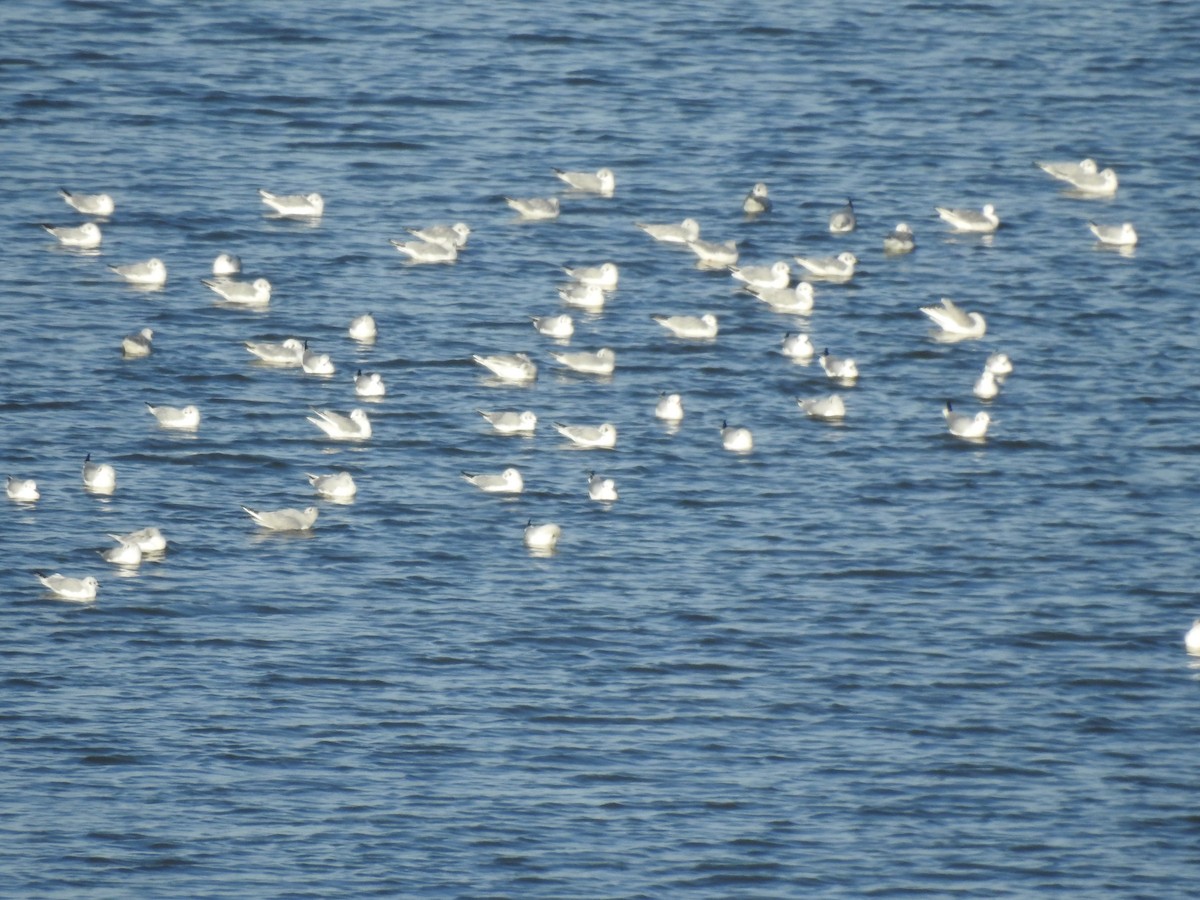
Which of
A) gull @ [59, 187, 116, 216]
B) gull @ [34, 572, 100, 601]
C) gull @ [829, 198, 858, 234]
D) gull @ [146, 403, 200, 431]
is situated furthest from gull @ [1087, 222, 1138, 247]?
gull @ [34, 572, 100, 601]

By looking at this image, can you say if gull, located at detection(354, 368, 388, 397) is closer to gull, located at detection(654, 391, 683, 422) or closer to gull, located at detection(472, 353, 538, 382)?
gull, located at detection(472, 353, 538, 382)

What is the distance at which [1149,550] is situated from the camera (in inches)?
Result: 1102

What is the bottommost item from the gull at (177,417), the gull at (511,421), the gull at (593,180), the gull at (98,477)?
the gull at (593,180)

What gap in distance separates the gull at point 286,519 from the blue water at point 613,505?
21 cm

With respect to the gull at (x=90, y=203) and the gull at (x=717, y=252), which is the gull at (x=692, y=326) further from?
the gull at (x=90, y=203)

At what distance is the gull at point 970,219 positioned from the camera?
40188 mm

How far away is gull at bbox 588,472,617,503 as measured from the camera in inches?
1137

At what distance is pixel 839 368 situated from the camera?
109 ft

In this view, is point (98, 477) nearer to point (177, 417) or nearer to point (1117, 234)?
point (177, 417)

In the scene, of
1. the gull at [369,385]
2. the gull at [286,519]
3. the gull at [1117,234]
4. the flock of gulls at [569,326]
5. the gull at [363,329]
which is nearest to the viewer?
the gull at [286,519]

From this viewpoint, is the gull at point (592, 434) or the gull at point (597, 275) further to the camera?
the gull at point (597, 275)

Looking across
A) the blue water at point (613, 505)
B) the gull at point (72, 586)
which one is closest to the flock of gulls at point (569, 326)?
the gull at point (72, 586)

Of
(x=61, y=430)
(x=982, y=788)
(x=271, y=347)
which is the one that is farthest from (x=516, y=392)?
(x=982, y=788)

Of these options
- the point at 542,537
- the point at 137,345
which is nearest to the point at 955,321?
the point at 542,537
